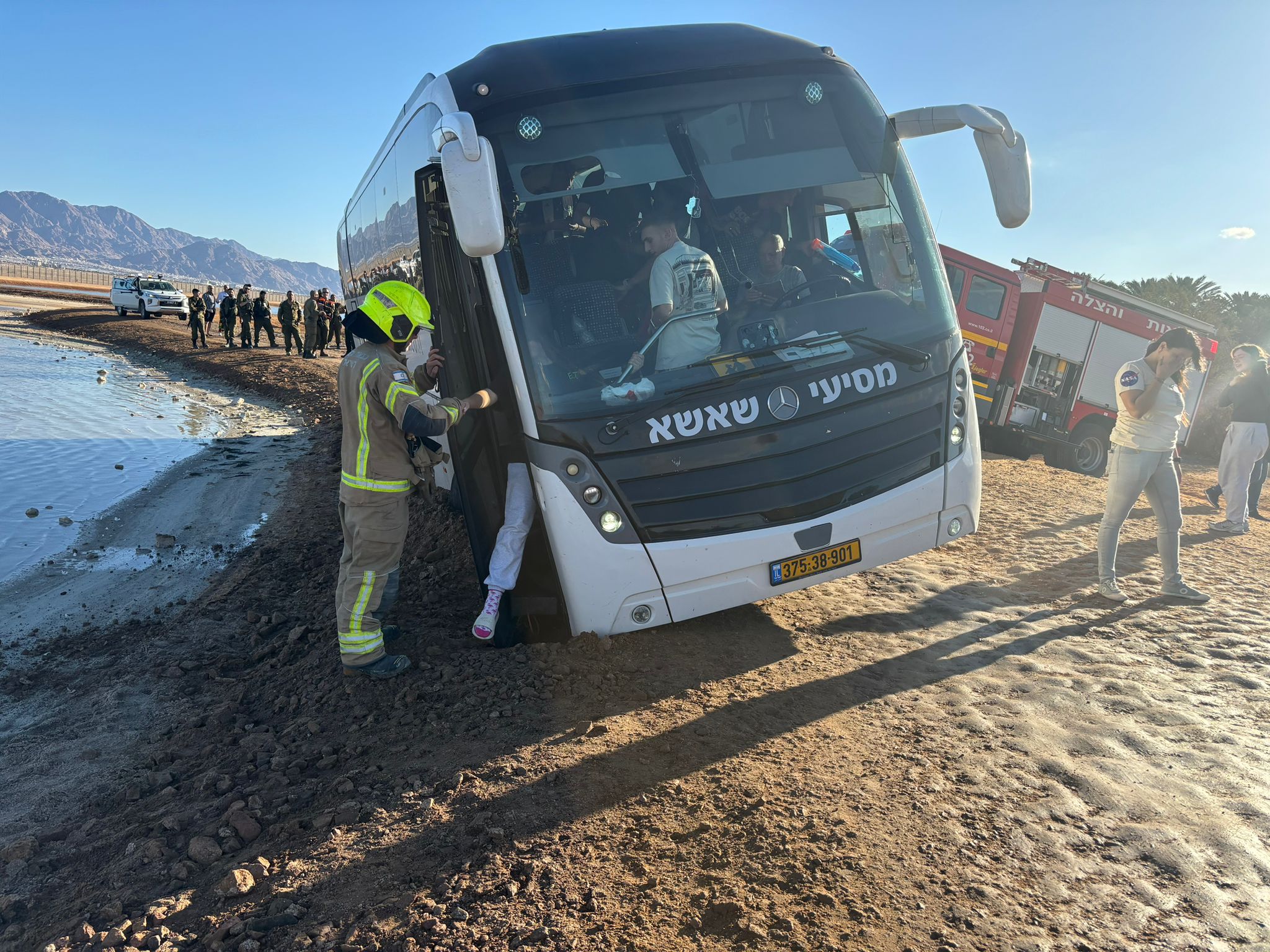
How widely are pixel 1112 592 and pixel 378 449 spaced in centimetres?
525

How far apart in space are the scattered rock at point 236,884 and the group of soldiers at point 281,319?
25114 mm

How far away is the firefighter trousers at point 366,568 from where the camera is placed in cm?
475

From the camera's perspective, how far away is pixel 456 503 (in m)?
7.94

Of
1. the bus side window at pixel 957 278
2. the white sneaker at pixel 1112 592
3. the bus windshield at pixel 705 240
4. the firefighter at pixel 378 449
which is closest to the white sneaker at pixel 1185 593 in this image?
the white sneaker at pixel 1112 592

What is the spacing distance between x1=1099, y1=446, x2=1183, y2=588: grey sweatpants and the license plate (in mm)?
2398

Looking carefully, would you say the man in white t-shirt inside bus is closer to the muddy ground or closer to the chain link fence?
the muddy ground

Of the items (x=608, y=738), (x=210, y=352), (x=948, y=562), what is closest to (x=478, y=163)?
(x=608, y=738)

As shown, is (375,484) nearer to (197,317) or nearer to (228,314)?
(197,317)

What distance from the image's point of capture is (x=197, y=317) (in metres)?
29.1

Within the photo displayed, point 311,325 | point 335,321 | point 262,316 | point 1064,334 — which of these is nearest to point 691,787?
point 1064,334

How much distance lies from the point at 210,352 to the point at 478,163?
91.6ft

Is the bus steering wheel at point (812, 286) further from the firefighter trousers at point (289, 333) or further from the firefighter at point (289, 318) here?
the firefighter trousers at point (289, 333)

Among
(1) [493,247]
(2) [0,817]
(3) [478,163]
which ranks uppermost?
(3) [478,163]

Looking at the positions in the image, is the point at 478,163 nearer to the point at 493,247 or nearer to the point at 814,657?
the point at 493,247
